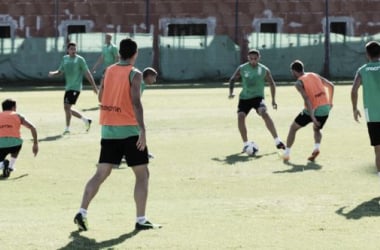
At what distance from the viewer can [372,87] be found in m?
11.0

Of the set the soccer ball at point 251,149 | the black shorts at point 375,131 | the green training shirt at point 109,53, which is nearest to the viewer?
→ the black shorts at point 375,131

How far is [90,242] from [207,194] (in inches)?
119

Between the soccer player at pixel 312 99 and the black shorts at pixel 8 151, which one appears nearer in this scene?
the black shorts at pixel 8 151

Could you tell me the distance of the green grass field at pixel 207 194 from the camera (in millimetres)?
8727

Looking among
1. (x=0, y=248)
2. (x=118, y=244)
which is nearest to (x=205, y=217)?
(x=118, y=244)

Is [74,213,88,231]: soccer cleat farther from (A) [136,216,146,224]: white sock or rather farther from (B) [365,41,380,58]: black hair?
(B) [365,41,380,58]: black hair

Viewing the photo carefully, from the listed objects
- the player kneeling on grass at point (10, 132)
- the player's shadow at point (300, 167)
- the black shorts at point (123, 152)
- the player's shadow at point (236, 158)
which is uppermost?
the black shorts at point (123, 152)

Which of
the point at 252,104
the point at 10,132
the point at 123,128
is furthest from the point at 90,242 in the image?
the point at 252,104

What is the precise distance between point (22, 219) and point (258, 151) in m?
6.73

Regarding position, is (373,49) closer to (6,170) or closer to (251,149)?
(251,149)

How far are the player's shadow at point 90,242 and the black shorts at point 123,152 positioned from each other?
735 mm

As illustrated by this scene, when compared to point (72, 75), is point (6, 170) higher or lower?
lower

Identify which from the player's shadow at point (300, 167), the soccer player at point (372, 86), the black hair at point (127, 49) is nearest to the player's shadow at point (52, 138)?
the player's shadow at point (300, 167)

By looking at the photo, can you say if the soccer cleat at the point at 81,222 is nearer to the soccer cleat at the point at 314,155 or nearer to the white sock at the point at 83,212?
the white sock at the point at 83,212
